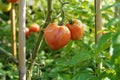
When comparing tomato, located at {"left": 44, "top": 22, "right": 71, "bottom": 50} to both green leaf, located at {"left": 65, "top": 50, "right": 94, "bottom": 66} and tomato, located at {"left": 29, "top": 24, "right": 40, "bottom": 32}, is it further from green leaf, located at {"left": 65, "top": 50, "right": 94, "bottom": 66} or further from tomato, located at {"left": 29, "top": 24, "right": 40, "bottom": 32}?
tomato, located at {"left": 29, "top": 24, "right": 40, "bottom": 32}

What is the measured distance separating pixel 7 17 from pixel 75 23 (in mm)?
2719

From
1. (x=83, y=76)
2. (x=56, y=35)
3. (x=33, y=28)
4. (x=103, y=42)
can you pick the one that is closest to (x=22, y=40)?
(x=56, y=35)

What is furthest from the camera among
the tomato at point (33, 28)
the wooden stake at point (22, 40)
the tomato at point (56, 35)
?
the tomato at point (33, 28)

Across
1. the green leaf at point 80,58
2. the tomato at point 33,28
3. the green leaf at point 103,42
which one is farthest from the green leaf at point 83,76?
the tomato at point 33,28

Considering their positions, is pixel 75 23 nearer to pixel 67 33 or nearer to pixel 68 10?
pixel 67 33

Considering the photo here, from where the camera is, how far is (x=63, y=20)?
1655 mm

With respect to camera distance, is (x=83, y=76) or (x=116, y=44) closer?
(x=116, y=44)

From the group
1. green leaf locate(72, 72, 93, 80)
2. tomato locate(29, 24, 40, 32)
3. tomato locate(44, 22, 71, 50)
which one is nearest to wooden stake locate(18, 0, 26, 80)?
tomato locate(44, 22, 71, 50)

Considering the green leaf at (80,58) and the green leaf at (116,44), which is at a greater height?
the green leaf at (116,44)

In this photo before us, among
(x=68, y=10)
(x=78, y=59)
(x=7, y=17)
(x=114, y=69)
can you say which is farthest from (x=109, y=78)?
(x=7, y=17)

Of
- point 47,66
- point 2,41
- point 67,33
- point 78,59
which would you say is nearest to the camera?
point 78,59

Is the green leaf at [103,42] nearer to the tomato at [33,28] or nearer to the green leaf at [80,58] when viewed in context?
the green leaf at [80,58]

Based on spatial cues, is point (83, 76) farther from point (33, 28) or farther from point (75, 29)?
point (33, 28)

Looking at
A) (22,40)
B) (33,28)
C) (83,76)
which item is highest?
(22,40)
